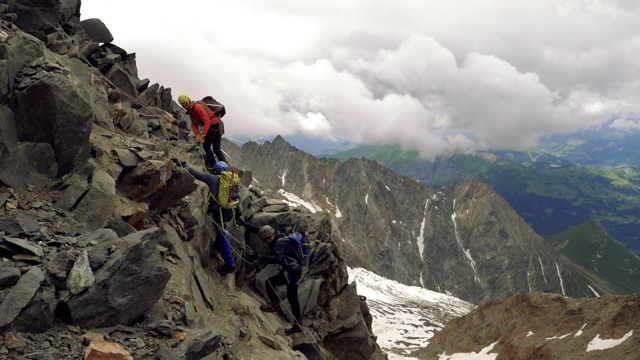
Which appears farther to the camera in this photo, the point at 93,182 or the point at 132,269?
the point at 93,182

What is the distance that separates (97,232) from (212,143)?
13.9 metres

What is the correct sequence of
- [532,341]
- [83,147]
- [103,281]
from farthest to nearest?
[532,341], [83,147], [103,281]

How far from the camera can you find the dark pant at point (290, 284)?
19000 mm

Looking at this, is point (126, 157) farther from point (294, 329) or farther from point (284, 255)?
point (294, 329)

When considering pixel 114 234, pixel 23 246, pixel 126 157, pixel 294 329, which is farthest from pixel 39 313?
pixel 294 329

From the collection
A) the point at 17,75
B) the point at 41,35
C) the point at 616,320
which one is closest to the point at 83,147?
the point at 17,75

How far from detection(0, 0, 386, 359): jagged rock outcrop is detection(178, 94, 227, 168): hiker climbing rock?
103cm

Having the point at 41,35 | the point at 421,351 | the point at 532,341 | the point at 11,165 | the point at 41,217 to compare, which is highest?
the point at 41,35

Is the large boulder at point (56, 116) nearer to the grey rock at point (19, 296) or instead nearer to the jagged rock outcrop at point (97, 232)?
the jagged rock outcrop at point (97, 232)

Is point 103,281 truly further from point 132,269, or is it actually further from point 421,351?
point 421,351

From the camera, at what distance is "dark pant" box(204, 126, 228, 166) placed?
74.7 feet

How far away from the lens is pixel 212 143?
23906mm

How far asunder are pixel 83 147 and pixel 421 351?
272ft

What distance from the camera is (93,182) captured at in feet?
42.8
